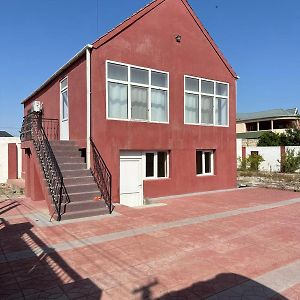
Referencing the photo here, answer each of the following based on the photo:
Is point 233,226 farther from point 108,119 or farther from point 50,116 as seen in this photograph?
point 50,116

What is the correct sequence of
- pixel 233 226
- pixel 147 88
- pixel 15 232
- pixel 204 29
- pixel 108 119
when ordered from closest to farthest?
pixel 15 232 → pixel 233 226 → pixel 108 119 → pixel 147 88 → pixel 204 29

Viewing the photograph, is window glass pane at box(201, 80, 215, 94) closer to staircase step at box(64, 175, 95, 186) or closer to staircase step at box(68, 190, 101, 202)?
staircase step at box(64, 175, 95, 186)

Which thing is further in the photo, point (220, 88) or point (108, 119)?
point (220, 88)

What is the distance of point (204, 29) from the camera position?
1523 cm

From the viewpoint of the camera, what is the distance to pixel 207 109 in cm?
1547

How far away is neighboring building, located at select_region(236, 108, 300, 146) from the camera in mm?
49031

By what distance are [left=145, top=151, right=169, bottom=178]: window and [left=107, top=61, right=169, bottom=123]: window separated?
1.48 meters

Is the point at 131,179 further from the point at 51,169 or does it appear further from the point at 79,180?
the point at 51,169

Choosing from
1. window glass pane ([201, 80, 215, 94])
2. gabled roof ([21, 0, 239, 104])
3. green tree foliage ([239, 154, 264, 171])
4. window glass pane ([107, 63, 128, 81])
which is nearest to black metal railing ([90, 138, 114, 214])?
window glass pane ([107, 63, 128, 81])

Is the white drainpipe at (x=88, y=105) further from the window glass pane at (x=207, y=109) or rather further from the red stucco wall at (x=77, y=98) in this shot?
the window glass pane at (x=207, y=109)

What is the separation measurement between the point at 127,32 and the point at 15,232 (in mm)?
8348

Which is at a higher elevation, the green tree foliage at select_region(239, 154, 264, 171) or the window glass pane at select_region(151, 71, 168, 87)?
the window glass pane at select_region(151, 71, 168, 87)

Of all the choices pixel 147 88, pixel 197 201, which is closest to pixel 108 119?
pixel 147 88

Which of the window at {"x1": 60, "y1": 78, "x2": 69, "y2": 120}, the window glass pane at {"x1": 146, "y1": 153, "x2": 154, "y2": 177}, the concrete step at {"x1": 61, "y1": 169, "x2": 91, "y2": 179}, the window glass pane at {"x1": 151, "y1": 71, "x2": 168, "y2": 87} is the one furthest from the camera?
the window at {"x1": 60, "y1": 78, "x2": 69, "y2": 120}
